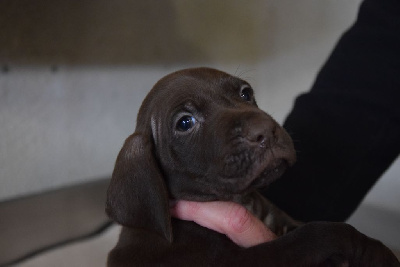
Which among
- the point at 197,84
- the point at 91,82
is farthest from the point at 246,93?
the point at 91,82

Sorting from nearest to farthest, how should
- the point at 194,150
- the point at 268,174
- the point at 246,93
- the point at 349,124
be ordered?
the point at 268,174 < the point at 194,150 < the point at 246,93 < the point at 349,124

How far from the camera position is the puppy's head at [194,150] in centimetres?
152

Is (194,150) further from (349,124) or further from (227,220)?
(349,124)

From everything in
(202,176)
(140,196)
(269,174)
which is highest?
(269,174)

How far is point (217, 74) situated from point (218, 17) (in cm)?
227

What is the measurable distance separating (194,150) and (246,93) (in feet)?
1.08

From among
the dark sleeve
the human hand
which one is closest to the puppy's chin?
the human hand

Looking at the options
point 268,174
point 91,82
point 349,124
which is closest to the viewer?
point 268,174

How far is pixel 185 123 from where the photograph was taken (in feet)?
5.62

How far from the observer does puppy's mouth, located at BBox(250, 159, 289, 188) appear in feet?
5.03

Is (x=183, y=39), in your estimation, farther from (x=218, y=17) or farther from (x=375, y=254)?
(x=375, y=254)

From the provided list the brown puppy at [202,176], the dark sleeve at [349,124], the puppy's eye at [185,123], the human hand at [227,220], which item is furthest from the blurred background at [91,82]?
the puppy's eye at [185,123]

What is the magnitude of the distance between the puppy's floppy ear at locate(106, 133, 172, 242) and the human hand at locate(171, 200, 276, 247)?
0.44ft

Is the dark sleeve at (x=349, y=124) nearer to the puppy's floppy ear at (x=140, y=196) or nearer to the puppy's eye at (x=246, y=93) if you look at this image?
the puppy's eye at (x=246, y=93)
